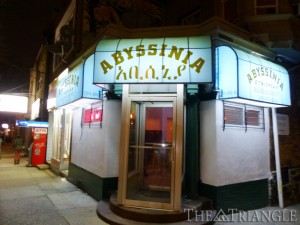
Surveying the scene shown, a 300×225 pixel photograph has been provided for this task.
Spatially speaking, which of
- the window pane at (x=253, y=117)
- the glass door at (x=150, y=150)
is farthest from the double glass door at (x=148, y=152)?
the window pane at (x=253, y=117)

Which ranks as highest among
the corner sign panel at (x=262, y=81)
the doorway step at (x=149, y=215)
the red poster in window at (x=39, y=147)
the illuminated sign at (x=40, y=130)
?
the corner sign panel at (x=262, y=81)

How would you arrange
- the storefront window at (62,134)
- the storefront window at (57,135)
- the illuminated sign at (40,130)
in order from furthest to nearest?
the illuminated sign at (40,130)
the storefront window at (57,135)
the storefront window at (62,134)

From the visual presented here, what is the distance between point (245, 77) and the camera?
5832 millimetres

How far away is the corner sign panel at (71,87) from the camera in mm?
Answer: 7022

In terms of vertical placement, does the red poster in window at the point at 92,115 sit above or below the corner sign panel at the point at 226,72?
below

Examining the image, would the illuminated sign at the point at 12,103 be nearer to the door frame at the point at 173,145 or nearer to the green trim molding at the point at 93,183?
the green trim molding at the point at 93,183

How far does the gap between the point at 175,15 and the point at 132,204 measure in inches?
315

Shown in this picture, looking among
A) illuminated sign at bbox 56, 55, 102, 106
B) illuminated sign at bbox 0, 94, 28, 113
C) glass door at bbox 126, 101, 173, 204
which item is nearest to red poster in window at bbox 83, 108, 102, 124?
illuminated sign at bbox 56, 55, 102, 106

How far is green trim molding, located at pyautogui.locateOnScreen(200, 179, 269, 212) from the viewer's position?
6.13 meters

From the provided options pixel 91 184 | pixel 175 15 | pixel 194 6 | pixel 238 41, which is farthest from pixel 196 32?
pixel 91 184

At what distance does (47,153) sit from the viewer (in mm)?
14297

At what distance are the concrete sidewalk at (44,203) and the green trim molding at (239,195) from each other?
2.70 m

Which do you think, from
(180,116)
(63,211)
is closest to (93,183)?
(63,211)

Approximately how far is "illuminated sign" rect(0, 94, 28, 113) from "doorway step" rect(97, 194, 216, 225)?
1551 centimetres
